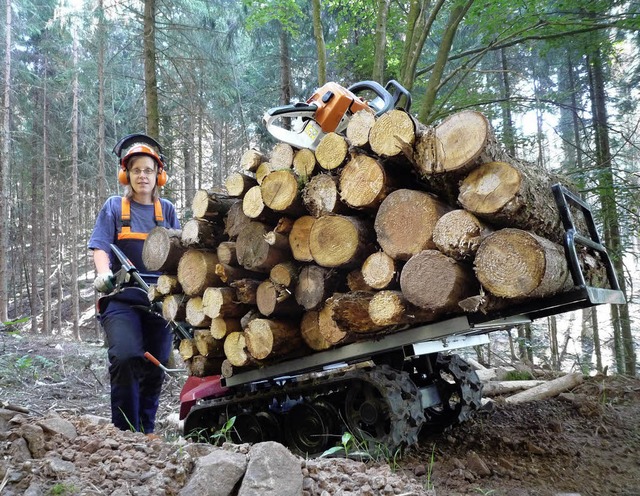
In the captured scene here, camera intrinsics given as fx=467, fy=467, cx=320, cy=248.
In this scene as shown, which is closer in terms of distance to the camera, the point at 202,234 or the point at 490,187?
the point at 490,187

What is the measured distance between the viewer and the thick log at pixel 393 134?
2480 millimetres

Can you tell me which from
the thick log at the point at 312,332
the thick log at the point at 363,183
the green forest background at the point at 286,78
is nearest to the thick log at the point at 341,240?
the thick log at the point at 363,183

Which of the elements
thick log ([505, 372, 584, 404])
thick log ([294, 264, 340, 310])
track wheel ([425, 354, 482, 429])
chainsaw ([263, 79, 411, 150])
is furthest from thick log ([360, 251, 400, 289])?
thick log ([505, 372, 584, 404])

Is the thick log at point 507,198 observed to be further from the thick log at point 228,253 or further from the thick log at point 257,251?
the thick log at point 228,253

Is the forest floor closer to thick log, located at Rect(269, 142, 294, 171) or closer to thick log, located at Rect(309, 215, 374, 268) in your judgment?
thick log, located at Rect(309, 215, 374, 268)

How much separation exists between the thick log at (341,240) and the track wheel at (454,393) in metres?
1.59

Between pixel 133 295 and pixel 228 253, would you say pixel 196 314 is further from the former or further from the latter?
pixel 133 295

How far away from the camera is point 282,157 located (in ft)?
10.5

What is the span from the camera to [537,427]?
354 centimetres

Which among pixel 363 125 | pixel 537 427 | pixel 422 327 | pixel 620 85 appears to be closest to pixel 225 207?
pixel 363 125

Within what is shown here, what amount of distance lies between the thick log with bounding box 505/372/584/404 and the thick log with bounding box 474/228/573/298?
260 centimetres

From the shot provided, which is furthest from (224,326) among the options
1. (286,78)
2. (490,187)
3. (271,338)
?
(286,78)

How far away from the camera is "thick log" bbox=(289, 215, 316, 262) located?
2.99m

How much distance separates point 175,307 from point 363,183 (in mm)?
1869
